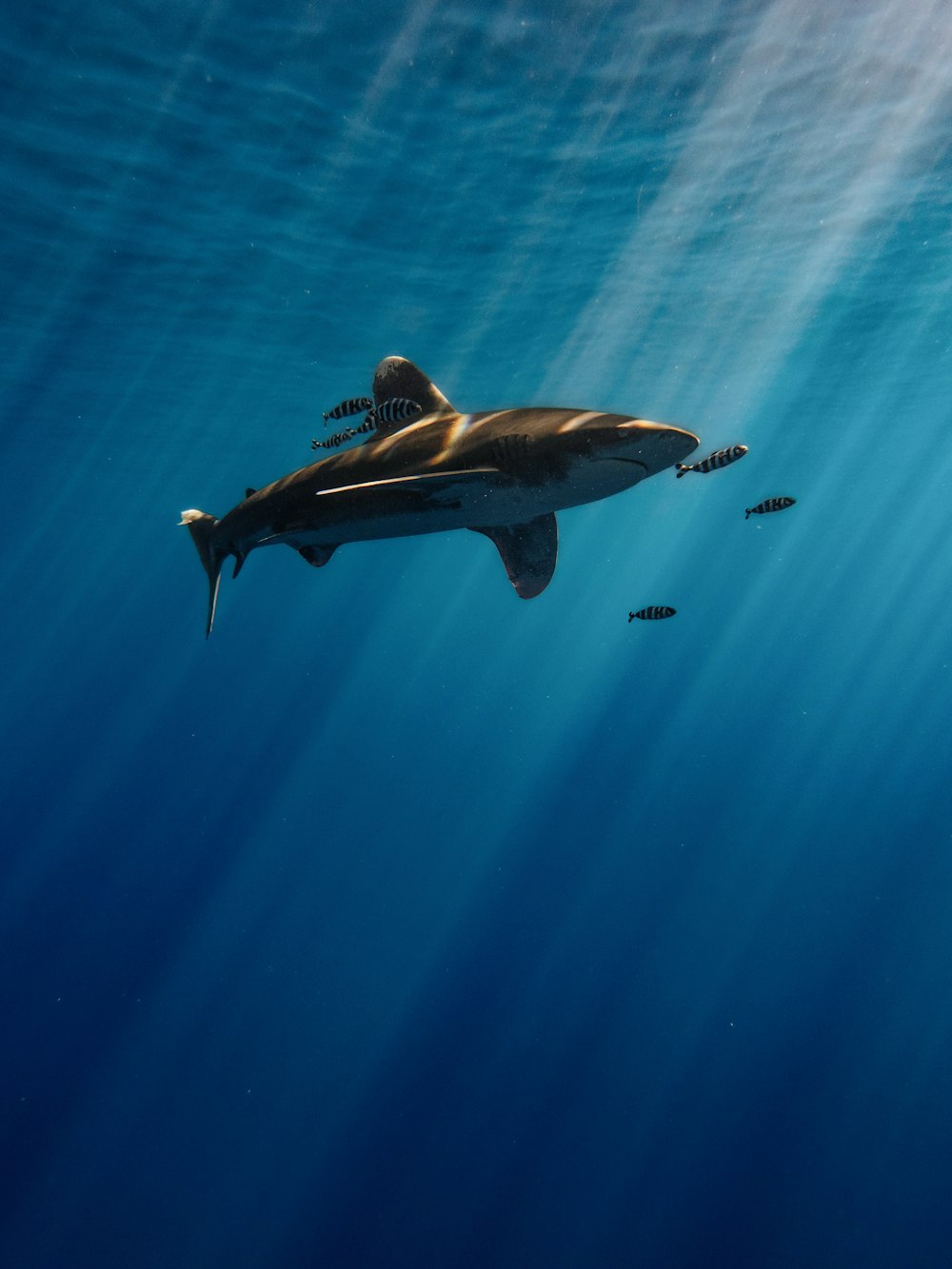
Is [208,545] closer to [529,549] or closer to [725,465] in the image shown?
[529,549]

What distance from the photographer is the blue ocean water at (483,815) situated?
11.9 m

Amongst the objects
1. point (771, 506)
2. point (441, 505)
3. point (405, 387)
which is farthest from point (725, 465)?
point (441, 505)

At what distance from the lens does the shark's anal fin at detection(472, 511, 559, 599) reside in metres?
6.02

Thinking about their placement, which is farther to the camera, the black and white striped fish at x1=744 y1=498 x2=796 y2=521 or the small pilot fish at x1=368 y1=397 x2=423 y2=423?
the black and white striped fish at x1=744 y1=498 x2=796 y2=521

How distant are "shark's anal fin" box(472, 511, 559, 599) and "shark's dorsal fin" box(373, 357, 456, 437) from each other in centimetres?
106

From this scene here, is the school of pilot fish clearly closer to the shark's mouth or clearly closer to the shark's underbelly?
the shark's underbelly

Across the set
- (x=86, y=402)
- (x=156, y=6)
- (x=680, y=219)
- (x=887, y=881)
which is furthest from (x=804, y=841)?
(x=86, y=402)

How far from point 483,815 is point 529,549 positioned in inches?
1044

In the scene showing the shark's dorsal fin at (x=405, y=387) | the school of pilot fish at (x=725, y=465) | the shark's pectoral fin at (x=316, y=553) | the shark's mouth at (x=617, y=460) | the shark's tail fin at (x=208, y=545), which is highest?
the school of pilot fish at (x=725, y=465)

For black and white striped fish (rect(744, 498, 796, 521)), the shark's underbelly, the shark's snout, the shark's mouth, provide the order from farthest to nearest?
black and white striped fish (rect(744, 498, 796, 521))
the shark's underbelly
the shark's mouth
the shark's snout

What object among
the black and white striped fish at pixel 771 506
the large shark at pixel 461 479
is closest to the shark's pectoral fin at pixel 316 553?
the large shark at pixel 461 479

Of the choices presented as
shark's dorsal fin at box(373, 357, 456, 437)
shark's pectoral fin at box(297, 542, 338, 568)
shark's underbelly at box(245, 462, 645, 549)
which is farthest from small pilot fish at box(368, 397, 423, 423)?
shark's pectoral fin at box(297, 542, 338, 568)

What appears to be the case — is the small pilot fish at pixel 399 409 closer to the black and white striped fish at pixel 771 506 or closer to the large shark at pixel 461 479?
the large shark at pixel 461 479

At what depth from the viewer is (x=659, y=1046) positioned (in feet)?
53.0
